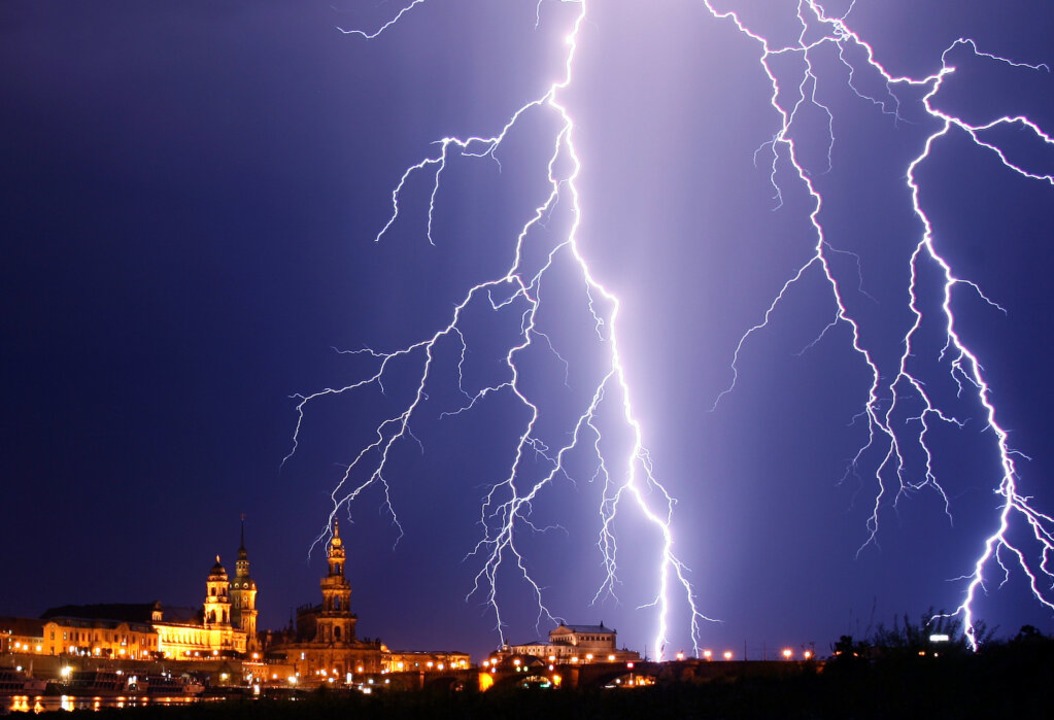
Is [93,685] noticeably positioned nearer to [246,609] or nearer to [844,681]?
[246,609]

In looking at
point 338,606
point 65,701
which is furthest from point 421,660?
point 65,701

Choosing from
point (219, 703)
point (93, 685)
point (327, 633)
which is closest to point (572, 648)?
point (327, 633)

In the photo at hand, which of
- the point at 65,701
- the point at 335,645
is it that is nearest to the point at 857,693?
the point at 65,701

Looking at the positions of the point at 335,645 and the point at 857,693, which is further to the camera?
the point at 335,645

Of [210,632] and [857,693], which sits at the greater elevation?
[210,632]

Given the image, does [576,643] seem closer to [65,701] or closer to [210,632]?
[210,632]

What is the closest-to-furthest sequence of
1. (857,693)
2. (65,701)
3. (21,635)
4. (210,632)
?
1. (857,693)
2. (65,701)
3. (21,635)
4. (210,632)

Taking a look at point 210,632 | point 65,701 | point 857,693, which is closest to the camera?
point 857,693
